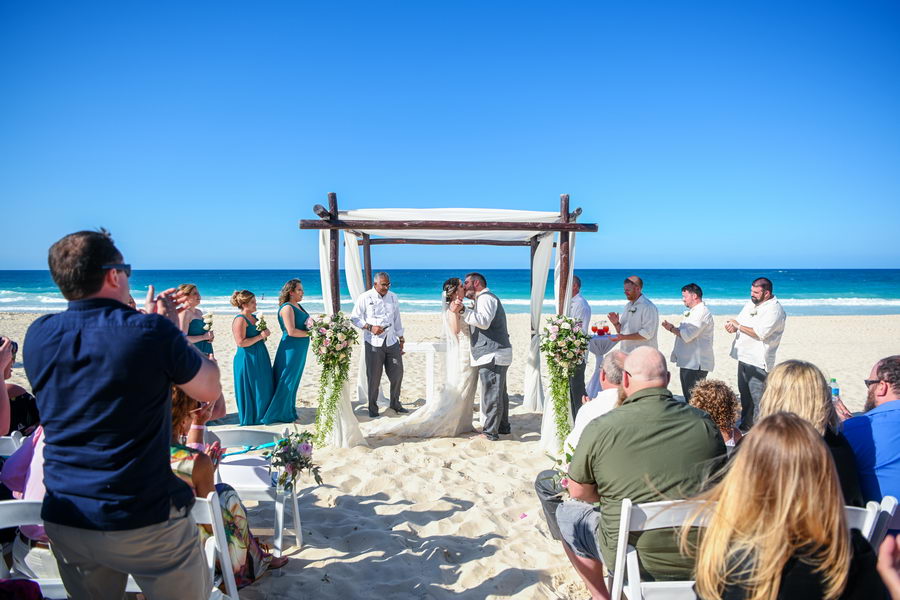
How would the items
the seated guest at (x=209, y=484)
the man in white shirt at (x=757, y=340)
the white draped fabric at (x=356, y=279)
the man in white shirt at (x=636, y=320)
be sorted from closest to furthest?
the seated guest at (x=209, y=484) < the man in white shirt at (x=757, y=340) < the man in white shirt at (x=636, y=320) < the white draped fabric at (x=356, y=279)

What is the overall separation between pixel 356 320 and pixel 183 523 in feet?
17.7

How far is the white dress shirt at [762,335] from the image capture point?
241 inches

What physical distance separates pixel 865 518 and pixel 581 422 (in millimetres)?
1653

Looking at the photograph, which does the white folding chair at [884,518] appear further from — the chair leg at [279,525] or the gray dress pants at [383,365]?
the gray dress pants at [383,365]

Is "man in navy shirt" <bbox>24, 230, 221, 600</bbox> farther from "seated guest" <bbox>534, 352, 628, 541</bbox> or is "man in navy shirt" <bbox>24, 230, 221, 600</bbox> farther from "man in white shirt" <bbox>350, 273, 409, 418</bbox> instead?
"man in white shirt" <bbox>350, 273, 409, 418</bbox>

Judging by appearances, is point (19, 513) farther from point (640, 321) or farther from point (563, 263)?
point (640, 321)

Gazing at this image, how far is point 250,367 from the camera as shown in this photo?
A: 264 inches

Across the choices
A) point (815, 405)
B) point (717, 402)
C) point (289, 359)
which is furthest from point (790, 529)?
point (289, 359)

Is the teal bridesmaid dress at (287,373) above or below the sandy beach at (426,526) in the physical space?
above

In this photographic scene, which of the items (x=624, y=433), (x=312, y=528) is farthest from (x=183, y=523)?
(x=312, y=528)

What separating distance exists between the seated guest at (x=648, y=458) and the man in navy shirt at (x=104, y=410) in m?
1.76

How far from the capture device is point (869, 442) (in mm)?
2545

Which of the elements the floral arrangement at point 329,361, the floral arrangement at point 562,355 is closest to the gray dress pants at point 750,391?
the floral arrangement at point 562,355

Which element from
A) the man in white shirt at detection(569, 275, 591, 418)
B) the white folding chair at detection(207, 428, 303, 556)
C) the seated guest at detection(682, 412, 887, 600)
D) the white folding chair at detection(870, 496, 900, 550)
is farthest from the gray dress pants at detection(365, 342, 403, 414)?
the seated guest at detection(682, 412, 887, 600)
